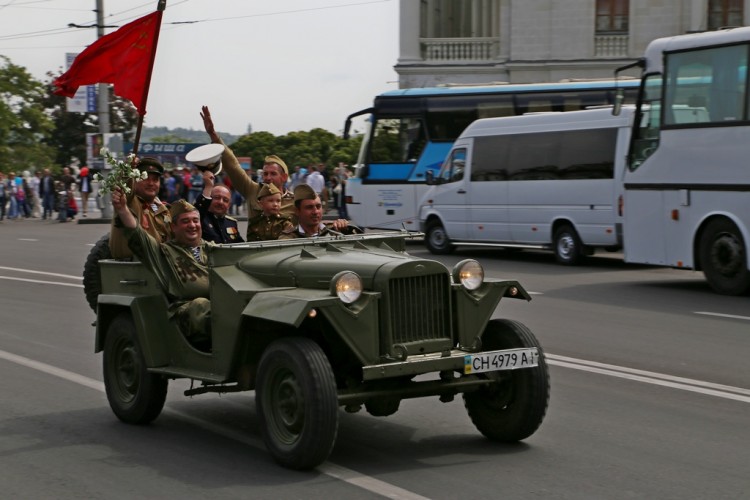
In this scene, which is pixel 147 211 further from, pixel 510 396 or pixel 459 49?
pixel 459 49

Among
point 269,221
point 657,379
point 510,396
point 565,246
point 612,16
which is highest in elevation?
point 612,16

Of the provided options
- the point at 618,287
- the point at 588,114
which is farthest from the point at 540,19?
the point at 618,287

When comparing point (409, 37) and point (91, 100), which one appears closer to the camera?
point (91, 100)

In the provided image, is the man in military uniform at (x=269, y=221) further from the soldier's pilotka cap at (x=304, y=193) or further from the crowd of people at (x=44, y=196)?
the crowd of people at (x=44, y=196)

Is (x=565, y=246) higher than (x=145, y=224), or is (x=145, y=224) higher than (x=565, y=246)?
(x=145, y=224)

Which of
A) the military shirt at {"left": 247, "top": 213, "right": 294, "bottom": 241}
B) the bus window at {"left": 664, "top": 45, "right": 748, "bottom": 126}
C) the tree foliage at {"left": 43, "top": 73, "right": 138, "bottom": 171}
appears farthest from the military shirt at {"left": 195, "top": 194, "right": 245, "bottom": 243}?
the tree foliage at {"left": 43, "top": 73, "right": 138, "bottom": 171}

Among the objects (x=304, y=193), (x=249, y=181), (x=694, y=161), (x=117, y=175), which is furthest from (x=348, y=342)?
(x=694, y=161)

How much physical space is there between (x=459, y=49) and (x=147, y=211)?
123 feet

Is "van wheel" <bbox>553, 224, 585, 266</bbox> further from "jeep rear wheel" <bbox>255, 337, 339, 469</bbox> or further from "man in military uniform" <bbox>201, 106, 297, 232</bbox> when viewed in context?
"jeep rear wheel" <bbox>255, 337, 339, 469</bbox>

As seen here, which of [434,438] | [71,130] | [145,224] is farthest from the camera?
[71,130]

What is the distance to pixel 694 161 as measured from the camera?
59.4ft

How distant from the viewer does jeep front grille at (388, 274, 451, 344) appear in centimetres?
706

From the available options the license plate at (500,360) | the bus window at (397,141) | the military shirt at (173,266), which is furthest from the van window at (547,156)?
the license plate at (500,360)

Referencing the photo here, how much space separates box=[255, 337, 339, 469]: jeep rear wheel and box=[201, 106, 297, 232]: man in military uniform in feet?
6.88
